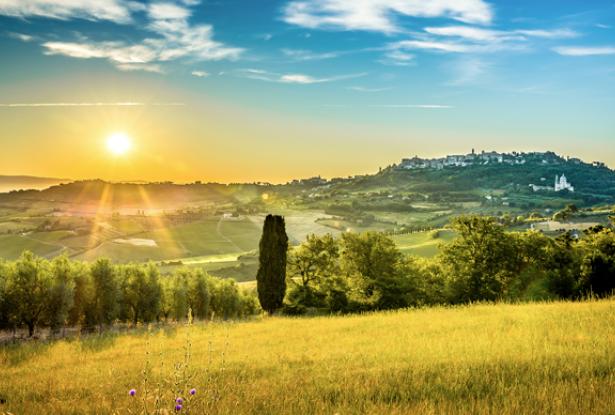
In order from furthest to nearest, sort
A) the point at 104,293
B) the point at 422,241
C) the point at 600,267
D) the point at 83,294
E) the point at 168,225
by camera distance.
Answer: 1. the point at 168,225
2. the point at 422,241
3. the point at 104,293
4. the point at 83,294
5. the point at 600,267

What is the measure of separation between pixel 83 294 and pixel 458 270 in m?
31.2

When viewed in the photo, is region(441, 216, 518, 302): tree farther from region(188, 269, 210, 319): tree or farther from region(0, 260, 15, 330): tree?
region(0, 260, 15, 330): tree

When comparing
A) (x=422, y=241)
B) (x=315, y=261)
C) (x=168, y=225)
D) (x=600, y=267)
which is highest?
(x=600, y=267)

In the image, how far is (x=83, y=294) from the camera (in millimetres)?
36625

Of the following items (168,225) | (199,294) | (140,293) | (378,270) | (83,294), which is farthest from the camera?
(168,225)

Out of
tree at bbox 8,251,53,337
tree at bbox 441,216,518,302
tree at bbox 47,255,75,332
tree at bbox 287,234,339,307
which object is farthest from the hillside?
tree at bbox 8,251,53,337

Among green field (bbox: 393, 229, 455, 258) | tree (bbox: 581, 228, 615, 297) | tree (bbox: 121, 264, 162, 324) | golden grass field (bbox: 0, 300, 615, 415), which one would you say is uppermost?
golden grass field (bbox: 0, 300, 615, 415)

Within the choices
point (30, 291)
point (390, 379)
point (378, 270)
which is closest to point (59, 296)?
point (30, 291)

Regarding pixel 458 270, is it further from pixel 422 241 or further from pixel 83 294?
pixel 422 241

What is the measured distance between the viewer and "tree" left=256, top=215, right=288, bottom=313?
45219mm

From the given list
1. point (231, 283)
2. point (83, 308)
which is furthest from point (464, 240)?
point (83, 308)

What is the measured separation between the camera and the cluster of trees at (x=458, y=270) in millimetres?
37281

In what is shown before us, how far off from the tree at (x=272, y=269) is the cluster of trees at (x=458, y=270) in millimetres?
1490

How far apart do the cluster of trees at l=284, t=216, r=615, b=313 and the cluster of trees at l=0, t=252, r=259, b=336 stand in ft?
38.4
